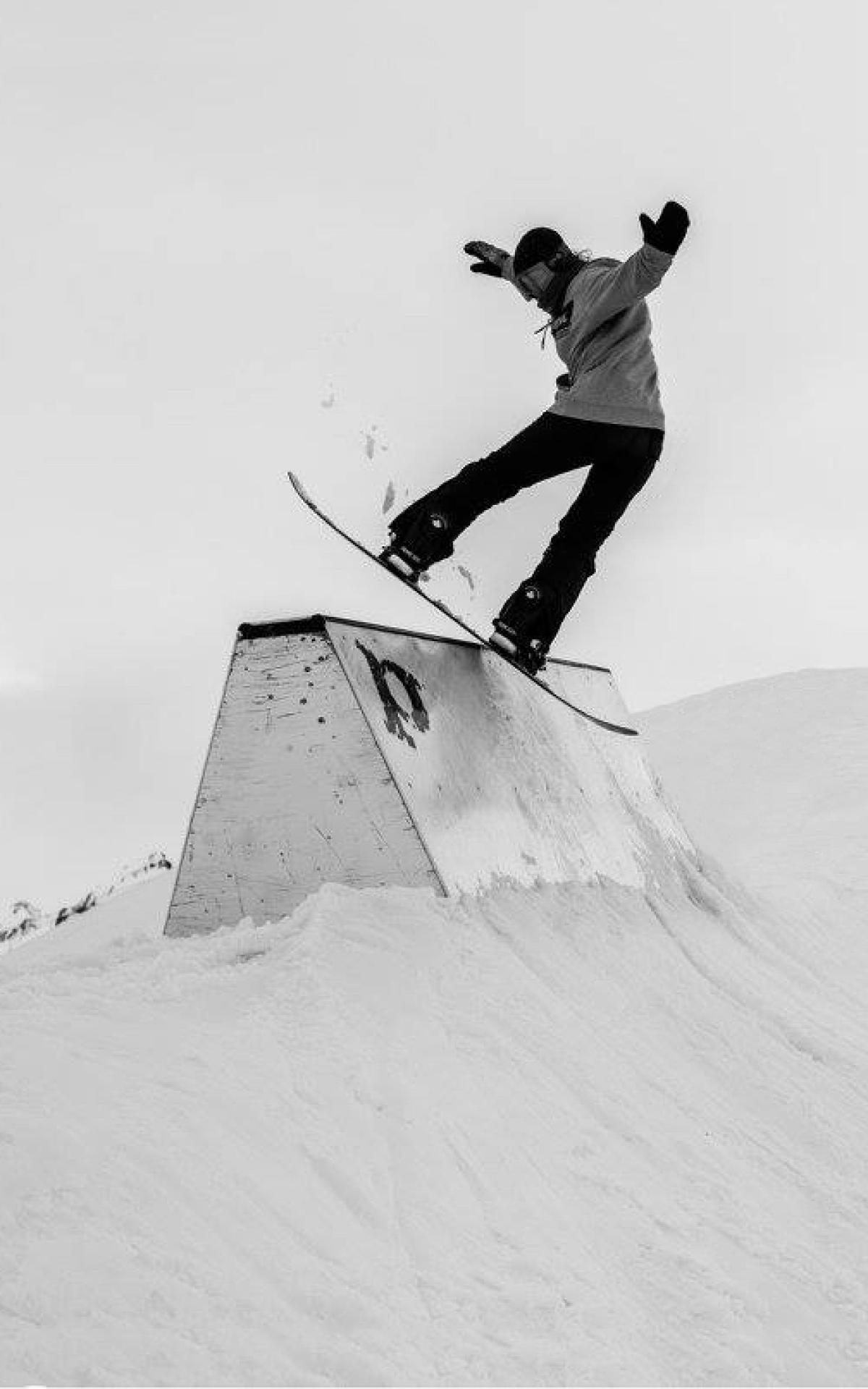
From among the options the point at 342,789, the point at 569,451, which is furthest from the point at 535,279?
the point at 342,789

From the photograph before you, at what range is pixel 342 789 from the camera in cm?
327

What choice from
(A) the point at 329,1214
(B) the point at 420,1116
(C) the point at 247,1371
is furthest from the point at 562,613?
(C) the point at 247,1371

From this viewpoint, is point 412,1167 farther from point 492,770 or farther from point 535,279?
point 535,279

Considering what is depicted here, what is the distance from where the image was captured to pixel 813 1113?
3086 mm

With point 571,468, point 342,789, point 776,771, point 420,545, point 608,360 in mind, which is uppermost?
point 608,360

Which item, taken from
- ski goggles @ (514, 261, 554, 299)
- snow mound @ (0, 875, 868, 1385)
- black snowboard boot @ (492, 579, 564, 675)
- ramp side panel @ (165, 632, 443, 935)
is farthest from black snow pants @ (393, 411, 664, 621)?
snow mound @ (0, 875, 868, 1385)

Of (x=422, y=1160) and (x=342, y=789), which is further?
(x=342, y=789)

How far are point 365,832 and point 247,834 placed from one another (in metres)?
0.39

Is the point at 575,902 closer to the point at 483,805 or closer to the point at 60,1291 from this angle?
the point at 483,805

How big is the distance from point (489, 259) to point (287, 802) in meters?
2.64

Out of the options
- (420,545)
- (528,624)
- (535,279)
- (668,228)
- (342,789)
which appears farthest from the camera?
(535,279)

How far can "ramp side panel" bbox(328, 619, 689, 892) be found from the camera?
133 inches

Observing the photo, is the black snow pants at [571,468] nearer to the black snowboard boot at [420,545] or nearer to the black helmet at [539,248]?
the black snowboard boot at [420,545]

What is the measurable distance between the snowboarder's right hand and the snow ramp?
5.79ft
